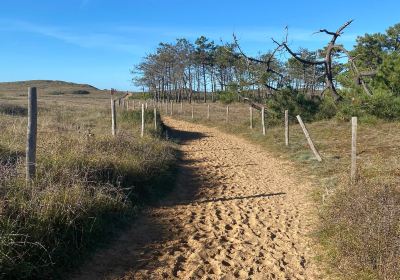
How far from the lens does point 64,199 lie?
5535 mm

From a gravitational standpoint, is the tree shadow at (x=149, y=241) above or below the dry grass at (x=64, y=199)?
below

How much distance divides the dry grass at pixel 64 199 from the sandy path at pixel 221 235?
0.36 meters

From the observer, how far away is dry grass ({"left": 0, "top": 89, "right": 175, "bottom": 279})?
4.53 metres

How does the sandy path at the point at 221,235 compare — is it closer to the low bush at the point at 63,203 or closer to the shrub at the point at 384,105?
the low bush at the point at 63,203

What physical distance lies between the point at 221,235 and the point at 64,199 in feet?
8.00

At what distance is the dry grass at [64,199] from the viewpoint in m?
4.53

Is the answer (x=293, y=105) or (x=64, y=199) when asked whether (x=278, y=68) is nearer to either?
(x=293, y=105)

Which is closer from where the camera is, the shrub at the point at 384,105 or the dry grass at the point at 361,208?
the dry grass at the point at 361,208

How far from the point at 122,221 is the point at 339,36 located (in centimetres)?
1948

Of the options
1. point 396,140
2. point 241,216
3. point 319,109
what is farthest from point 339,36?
point 241,216

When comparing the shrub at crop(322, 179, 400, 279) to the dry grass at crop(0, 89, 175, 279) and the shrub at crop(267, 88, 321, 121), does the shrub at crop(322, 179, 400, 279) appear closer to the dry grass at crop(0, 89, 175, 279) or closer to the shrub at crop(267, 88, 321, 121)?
the dry grass at crop(0, 89, 175, 279)

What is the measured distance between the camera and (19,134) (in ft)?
33.9

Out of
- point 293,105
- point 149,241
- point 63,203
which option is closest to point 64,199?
point 63,203

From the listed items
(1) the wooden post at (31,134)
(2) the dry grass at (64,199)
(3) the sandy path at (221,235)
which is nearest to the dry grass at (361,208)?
(3) the sandy path at (221,235)
